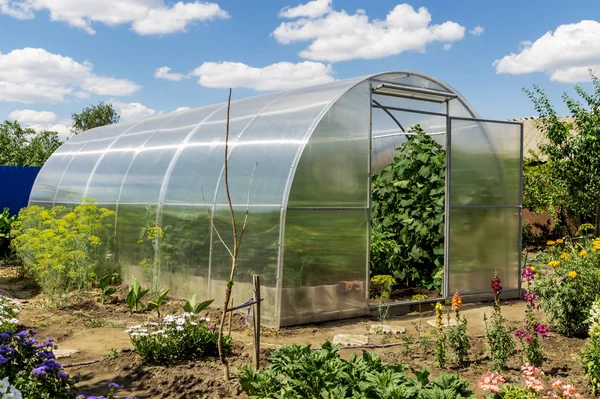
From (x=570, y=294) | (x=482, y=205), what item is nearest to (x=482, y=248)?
(x=482, y=205)

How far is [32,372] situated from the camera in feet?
13.5

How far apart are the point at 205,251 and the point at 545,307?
4610 millimetres

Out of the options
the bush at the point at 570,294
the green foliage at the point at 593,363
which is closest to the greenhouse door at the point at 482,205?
Answer: the bush at the point at 570,294

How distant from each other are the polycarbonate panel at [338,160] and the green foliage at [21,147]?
19.8 m

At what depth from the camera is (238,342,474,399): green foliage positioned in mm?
4047

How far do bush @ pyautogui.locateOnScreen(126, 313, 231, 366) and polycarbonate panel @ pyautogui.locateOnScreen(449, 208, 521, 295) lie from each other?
176 inches

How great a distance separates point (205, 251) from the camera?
8641mm

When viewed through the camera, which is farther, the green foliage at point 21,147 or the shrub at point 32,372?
the green foliage at point 21,147

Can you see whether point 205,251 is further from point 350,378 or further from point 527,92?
point 527,92

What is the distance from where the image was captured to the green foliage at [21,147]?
24203 millimetres

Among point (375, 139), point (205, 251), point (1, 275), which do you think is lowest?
point (1, 275)

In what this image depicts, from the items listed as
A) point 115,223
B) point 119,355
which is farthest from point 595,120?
point 119,355

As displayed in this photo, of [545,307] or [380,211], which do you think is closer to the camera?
[545,307]

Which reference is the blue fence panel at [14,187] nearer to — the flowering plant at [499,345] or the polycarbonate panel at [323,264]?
the polycarbonate panel at [323,264]
